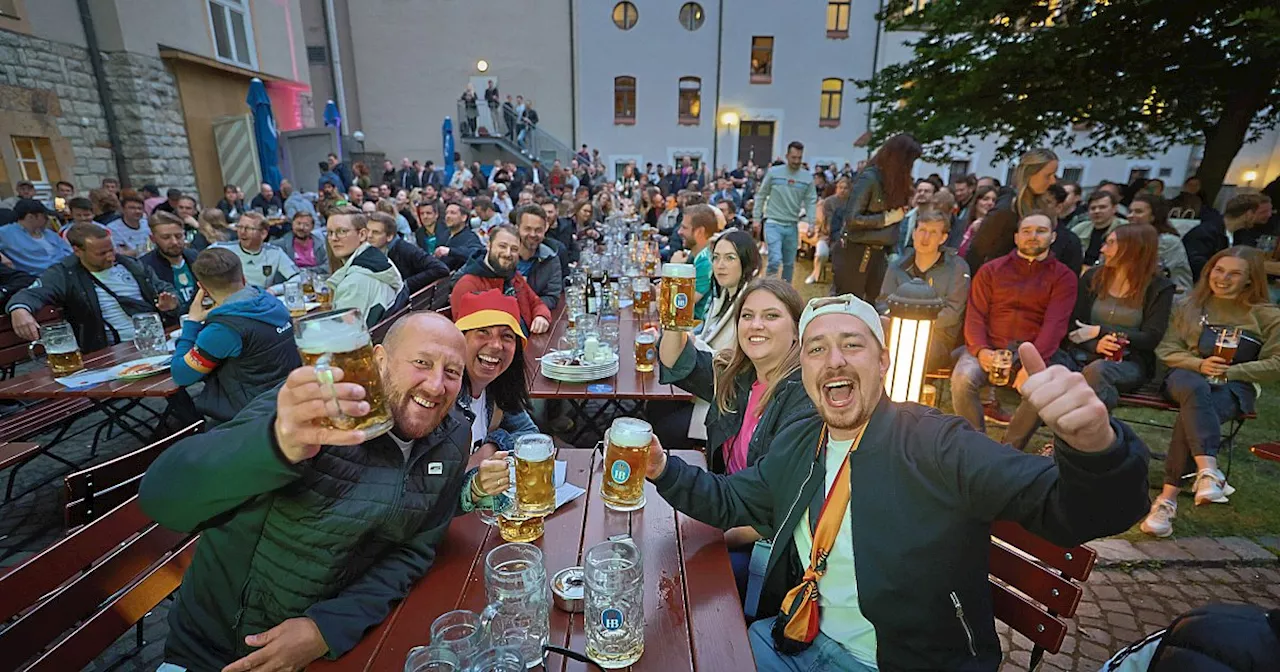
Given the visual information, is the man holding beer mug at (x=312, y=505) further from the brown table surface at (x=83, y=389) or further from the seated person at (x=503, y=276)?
the seated person at (x=503, y=276)

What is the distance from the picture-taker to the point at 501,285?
4453 mm

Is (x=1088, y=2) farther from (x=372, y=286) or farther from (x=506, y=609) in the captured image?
(x=506, y=609)

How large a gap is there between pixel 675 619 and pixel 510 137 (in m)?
21.5

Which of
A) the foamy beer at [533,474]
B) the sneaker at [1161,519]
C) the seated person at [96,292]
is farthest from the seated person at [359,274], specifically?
the sneaker at [1161,519]

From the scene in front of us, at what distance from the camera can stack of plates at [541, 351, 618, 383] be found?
3186mm

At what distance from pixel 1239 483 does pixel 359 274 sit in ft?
21.6

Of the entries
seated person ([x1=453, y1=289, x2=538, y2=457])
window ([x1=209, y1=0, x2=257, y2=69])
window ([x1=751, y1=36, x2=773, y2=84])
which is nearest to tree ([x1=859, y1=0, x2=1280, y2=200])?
seated person ([x1=453, y1=289, x2=538, y2=457])

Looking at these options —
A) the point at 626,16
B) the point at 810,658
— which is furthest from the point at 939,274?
the point at 626,16

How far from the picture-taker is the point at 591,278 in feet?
18.5

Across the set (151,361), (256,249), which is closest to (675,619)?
(151,361)

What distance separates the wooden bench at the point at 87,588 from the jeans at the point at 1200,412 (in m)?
5.16

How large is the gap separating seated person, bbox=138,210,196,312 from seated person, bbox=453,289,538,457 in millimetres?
3682

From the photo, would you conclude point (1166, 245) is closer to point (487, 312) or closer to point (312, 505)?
point (487, 312)

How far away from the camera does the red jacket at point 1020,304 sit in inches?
155
